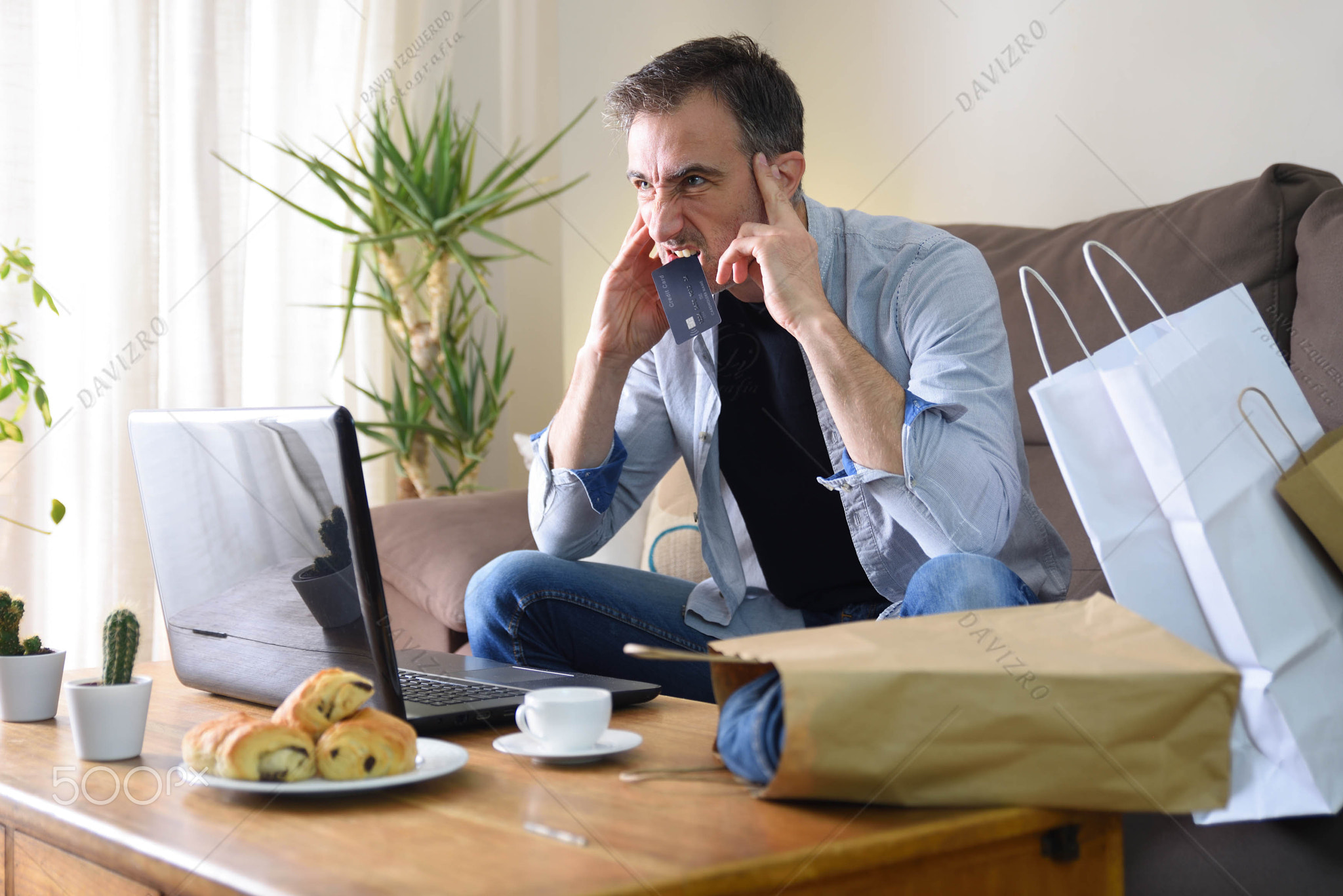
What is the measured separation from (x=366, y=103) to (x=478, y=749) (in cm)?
→ 209

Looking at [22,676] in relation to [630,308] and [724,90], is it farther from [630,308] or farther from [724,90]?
[724,90]

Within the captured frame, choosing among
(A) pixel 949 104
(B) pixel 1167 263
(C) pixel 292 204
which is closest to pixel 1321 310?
(B) pixel 1167 263

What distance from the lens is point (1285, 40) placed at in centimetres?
180

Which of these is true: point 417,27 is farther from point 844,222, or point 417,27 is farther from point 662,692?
point 662,692

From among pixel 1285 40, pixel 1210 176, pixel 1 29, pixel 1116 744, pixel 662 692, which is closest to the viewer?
pixel 1116 744

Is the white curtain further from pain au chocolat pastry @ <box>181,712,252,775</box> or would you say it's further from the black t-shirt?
pain au chocolat pastry @ <box>181,712,252,775</box>

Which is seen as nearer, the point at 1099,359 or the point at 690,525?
the point at 1099,359

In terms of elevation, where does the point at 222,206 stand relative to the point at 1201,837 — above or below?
above

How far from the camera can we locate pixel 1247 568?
827 millimetres

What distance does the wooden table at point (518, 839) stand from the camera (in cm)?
55

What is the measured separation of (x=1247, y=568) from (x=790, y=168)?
2.46 ft

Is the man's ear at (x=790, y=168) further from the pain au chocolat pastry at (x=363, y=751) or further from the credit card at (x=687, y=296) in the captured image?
the pain au chocolat pastry at (x=363, y=751)

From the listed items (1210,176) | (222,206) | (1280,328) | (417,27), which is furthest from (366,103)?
(1280,328)

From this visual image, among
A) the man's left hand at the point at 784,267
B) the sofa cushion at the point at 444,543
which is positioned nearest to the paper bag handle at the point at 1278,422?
the man's left hand at the point at 784,267
